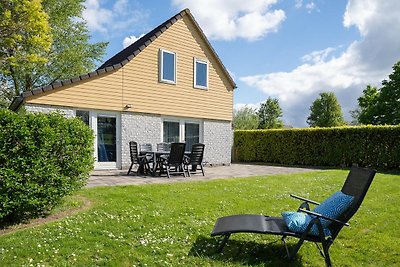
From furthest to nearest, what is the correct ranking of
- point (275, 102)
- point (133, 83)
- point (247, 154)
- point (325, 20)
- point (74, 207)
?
point (275, 102)
point (247, 154)
point (133, 83)
point (325, 20)
point (74, 207)

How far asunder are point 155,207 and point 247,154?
15020 millimetres

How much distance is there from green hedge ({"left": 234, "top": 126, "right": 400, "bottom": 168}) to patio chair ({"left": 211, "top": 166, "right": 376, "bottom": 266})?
12.6 m

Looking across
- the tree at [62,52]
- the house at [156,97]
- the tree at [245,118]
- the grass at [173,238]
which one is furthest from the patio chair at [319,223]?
the tree at [245,118]

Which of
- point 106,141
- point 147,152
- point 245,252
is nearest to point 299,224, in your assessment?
point 245,252

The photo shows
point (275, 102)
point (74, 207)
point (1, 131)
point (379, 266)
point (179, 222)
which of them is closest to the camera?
point (379, 266)

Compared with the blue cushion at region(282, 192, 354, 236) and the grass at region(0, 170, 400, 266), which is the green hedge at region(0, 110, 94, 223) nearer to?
the grass at region(0, 170, 400, 266)

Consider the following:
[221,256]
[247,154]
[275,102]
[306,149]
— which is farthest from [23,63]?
[275,102]

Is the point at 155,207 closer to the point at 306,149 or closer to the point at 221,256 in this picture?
the point at 221,256

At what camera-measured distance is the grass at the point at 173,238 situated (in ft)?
11.9

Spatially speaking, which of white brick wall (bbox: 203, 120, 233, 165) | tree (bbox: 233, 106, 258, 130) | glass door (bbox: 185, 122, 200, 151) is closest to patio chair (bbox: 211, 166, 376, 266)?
glass door (bbox: 185, 122, 200, 151)

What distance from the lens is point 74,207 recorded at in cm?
571

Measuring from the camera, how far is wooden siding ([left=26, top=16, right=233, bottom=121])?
11.4 m

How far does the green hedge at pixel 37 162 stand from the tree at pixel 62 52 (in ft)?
58.3

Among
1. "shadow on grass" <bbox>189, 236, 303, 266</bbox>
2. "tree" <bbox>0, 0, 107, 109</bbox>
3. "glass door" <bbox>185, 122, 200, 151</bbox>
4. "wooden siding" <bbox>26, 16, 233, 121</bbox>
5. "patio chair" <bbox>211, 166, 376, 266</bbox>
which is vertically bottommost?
"shadow on grass" <bbox>189, 236, 303, 266</bbox>
